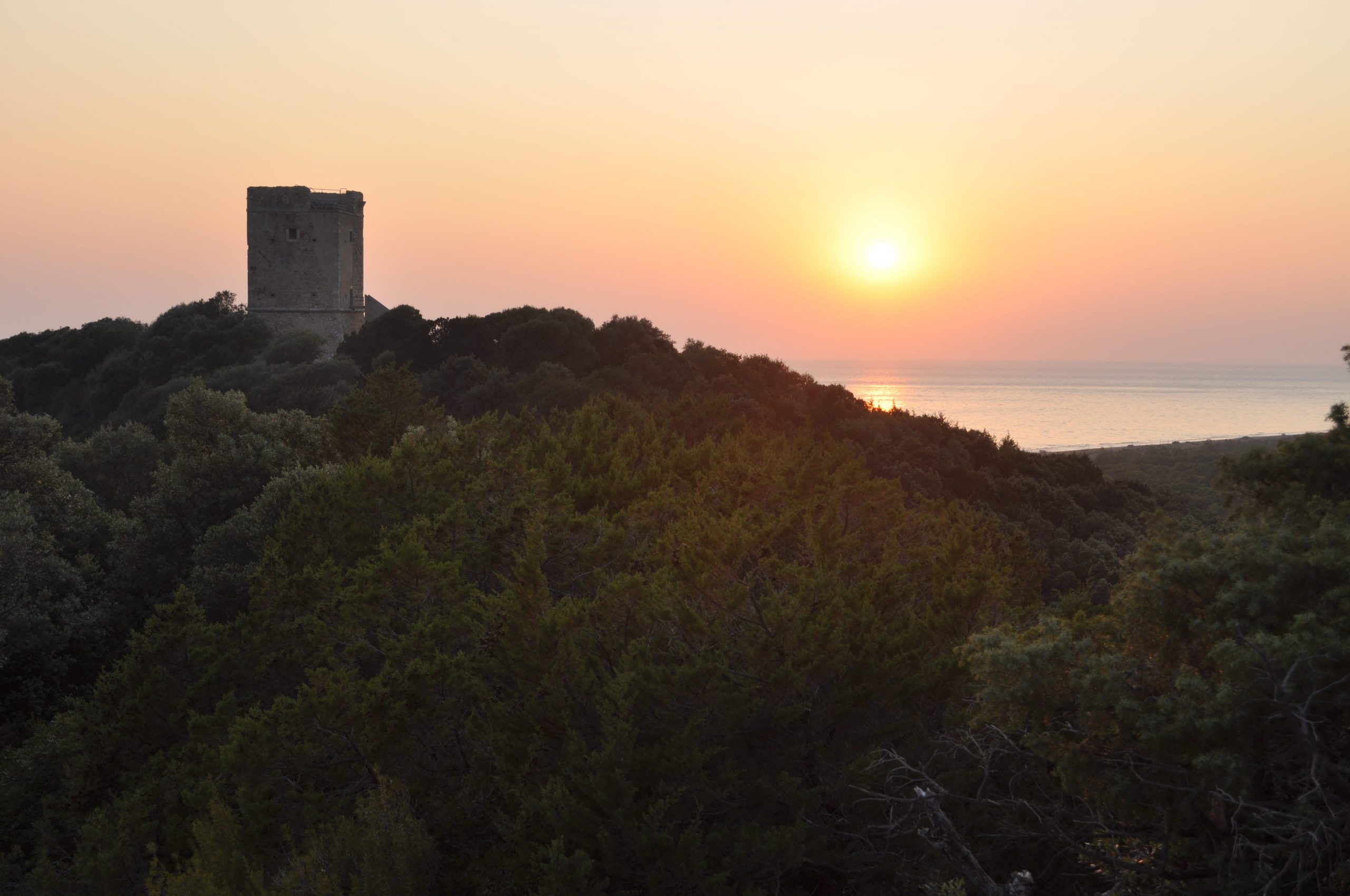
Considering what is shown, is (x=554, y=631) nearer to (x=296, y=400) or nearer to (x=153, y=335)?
(x=296, y=400)

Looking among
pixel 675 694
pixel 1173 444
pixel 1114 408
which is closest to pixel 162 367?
pixel 675 694

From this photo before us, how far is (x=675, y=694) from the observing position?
31.9 feet

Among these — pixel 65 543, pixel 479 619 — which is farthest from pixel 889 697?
pixel 65 543

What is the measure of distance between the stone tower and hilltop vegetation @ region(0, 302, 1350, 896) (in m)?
39.5

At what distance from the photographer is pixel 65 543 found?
22.6 m

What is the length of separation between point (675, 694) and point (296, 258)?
53.4 m

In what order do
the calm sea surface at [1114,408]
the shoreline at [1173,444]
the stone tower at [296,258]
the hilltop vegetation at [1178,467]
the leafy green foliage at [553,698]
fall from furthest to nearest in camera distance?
the calm sea surface at [1114,408] < the shoreline at [1173,444] < the stone tower at [296,258] < the hilltop vegetation at [1178,467] < the leafy green foliage at [553,698]

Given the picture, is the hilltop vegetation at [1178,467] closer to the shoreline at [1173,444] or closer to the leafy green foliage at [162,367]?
the shoreline at [1173,444]

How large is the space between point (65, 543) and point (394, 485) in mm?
10197

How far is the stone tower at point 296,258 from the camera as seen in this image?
2280 inches

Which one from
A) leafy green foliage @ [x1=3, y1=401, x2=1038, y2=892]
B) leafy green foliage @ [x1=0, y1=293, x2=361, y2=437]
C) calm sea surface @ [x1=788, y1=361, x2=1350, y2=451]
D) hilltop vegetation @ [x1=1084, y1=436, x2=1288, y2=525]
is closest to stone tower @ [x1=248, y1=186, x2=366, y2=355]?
leafy green foliage @ [x1=0, y1=293, x2=361, y2=437]

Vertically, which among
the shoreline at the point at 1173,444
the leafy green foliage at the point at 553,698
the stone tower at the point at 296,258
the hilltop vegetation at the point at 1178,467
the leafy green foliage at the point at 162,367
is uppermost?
the stone tower at the point at 296,258

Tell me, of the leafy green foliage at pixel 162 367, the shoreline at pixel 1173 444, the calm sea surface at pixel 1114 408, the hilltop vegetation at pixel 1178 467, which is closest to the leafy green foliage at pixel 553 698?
the hilltop vegetation at pixel 1178 467

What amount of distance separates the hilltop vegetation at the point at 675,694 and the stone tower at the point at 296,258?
39.5 m
